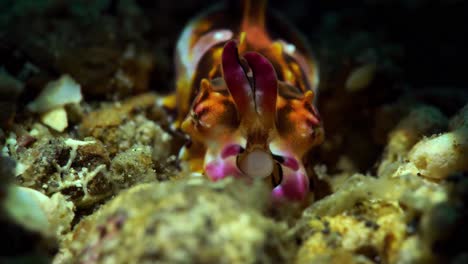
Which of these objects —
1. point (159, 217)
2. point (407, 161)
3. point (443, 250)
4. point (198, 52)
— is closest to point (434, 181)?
point (407, 161)

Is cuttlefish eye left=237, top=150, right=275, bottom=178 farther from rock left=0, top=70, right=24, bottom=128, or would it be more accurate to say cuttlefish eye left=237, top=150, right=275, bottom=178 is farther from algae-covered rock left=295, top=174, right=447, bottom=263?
rock left=0, top=70, right=24, bottom=128

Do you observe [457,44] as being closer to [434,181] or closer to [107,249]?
[434,181]

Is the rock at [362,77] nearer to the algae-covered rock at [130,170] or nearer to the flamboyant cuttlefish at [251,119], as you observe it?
the flamboyant cuttlefish at [251,119]

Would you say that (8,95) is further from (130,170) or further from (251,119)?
(251,119)

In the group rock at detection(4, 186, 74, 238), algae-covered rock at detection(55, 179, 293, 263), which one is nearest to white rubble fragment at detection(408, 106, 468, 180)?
algae-covered rock at detection(55, 179, 293, 263)

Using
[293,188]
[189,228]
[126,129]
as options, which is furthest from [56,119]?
[189,228]
